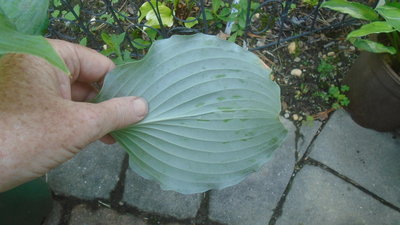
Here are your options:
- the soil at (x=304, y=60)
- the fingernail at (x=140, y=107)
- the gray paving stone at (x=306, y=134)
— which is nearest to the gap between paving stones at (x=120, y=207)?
the gray paving stone at (x=306, y=134)

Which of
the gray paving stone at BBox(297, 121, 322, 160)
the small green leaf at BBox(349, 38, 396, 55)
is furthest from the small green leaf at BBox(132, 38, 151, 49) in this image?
the small green leaf at BBox(349, 38, 396, 55)

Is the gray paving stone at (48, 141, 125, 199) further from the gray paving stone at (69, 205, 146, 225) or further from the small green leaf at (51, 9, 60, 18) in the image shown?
the small green leaf at (51, 9, 60, 18)


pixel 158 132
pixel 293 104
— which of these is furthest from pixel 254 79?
pixel 293 104

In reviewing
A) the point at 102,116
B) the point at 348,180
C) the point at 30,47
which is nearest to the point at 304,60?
the point at 348,180

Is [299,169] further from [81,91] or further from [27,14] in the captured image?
[27,14]

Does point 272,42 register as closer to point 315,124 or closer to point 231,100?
point 315,124

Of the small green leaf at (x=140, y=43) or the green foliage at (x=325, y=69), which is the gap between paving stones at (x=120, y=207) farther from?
the green foliage at (x=325, y=69)
